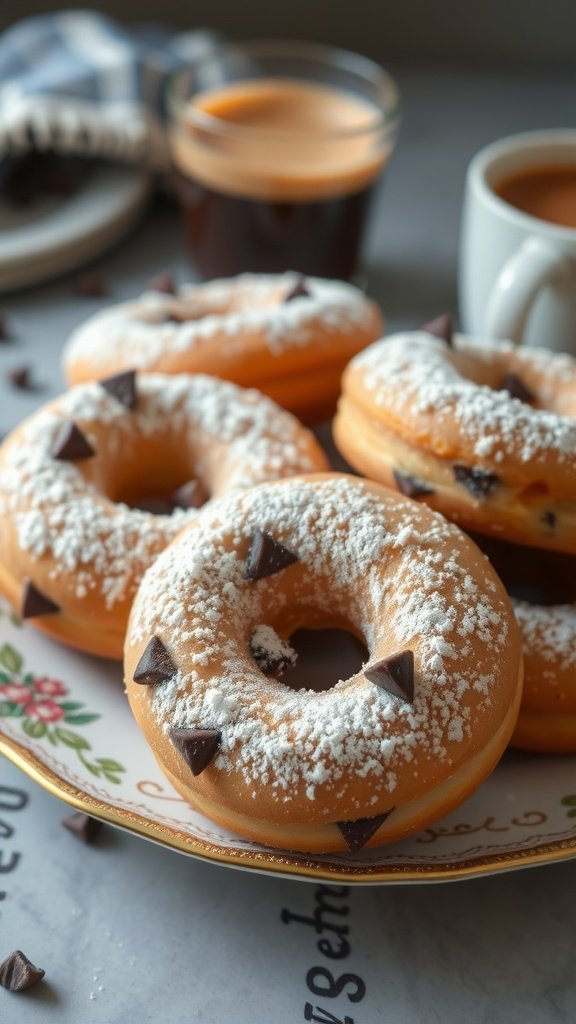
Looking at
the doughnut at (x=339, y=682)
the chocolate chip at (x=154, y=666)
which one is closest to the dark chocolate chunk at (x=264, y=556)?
the doughnut at (x=339, y=682)

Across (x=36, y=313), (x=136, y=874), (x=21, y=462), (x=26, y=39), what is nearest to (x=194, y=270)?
(x=36, y=313)

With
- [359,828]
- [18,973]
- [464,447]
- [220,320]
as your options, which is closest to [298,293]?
[220,320]

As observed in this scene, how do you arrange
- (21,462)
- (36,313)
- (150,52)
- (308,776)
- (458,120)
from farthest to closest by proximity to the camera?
(458,120) < (150,52) < (36,313) < (21,462) < (308,776)

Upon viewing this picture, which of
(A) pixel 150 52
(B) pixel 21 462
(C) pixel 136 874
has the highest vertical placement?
(A) pixel 150 52

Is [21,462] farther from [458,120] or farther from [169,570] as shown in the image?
[458,120]

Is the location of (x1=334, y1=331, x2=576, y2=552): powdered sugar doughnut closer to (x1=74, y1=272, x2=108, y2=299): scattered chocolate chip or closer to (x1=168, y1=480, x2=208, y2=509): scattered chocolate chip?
(x1=168, y1=480, x2=208, y2=509): scattered chocolate chip

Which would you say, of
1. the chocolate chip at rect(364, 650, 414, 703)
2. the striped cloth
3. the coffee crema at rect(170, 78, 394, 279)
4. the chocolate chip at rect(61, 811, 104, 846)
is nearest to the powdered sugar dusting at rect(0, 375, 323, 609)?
the chocolate chip at rect(61, 811, 104, 846)
